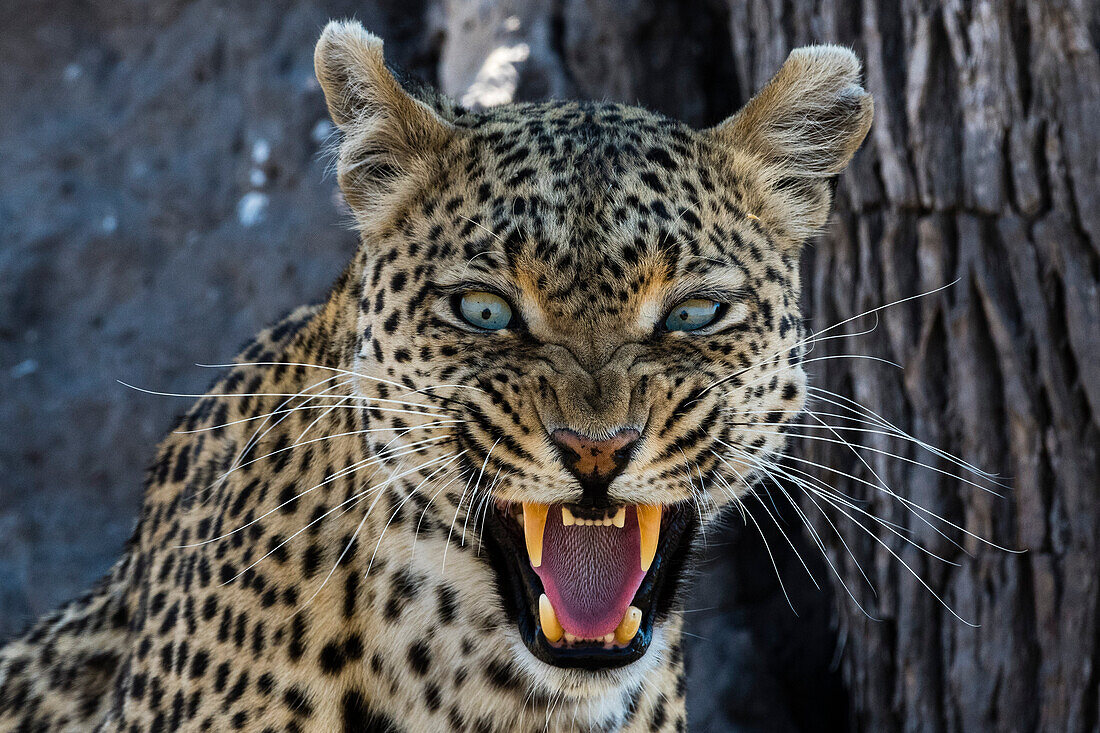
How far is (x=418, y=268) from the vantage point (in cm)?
297

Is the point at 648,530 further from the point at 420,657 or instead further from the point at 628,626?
the point at 420,657

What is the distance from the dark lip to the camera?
9.21 feet

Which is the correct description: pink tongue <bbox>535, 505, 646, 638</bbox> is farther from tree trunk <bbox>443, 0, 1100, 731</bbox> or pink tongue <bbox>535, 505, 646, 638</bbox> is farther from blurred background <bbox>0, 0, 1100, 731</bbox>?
tree trunk <bbox>443, 0, 1100, 731</bbox>

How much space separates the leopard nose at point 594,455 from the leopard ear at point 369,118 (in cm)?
99

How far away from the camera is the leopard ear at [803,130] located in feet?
10.7

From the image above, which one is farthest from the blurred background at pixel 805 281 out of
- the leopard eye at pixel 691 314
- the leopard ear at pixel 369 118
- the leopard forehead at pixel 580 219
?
the leopard ear at pixel 369 118

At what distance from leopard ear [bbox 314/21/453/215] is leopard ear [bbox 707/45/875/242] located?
86cm

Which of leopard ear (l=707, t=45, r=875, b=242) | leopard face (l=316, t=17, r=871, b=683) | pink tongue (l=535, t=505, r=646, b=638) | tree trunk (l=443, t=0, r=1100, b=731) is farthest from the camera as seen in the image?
tree trunk (l=443, t=0, r=1100, b=731)

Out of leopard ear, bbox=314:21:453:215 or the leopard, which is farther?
leopard ear, bbox=314:21:453:215

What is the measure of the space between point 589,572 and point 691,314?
0.72 meters

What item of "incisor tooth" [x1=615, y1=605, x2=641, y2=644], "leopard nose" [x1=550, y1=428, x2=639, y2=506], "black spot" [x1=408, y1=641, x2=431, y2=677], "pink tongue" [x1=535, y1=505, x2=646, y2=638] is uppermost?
"leopard nose" [x1=550, y1=428, x2=639, y2=506]

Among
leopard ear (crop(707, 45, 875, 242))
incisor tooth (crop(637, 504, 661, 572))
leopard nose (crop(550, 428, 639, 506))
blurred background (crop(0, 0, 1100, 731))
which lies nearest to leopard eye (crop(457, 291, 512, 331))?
leopard nose (crop(550, 428, 639, 506))

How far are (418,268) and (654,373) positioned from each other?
72 cm

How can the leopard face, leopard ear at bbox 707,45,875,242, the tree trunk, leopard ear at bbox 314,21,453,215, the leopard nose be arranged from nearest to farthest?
1. the leopard nose
2. the leopard face
3. leopard ear at bbox 314,21,453,215
4. leopard ear at bbox 707,45,875,242
5. the tree trunk
